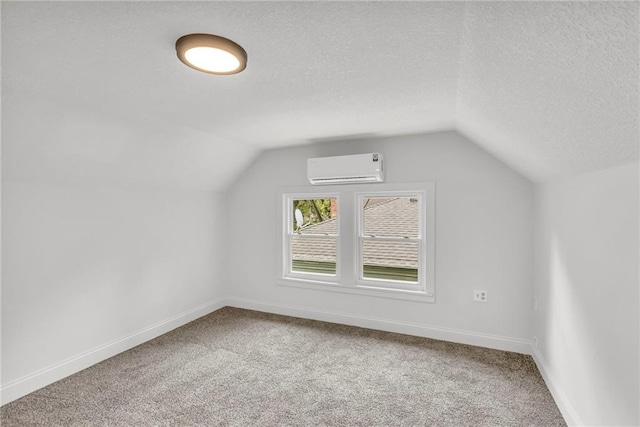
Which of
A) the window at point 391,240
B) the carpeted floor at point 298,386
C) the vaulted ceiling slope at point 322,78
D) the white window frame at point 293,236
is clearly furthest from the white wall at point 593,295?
the white window frame at point 293,236

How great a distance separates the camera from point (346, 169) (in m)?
3.46

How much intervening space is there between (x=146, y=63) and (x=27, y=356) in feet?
7.87

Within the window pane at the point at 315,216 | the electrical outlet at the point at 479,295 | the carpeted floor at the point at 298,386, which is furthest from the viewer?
the window pane at the point at 315,216

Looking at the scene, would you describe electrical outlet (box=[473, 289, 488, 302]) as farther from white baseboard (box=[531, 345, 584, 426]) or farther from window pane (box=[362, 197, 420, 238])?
window pane (box=[362, 197, 420, 238])

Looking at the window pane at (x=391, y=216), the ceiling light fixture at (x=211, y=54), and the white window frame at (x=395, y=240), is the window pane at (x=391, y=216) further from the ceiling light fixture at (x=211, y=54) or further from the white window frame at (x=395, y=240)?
the ceiling light fixture at (x=211, y=54)

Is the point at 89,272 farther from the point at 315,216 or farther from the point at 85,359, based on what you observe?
the point at 315,216

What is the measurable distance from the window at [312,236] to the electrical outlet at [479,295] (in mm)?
1543

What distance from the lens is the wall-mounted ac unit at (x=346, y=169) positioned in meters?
3.38

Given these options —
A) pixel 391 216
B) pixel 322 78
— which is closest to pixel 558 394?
pixel 391 216

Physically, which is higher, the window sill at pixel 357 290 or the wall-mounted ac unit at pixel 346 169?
the wall-mounted ac unit at pixel 346 169

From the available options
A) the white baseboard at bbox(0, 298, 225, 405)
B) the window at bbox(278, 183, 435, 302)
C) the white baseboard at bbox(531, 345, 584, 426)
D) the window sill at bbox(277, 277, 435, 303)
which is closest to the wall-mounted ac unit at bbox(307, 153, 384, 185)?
the window at bbox(278, 183, 435, 302)

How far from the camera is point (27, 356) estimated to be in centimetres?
242

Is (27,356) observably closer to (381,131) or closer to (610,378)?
(381,131)

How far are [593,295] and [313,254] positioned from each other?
9.50ft
